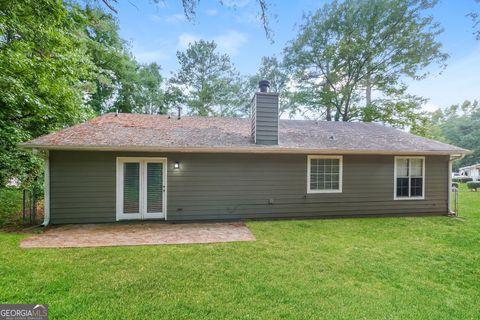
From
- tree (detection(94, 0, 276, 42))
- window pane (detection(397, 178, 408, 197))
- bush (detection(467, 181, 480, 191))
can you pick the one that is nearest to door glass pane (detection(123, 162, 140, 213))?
tree (detection(94, 0, 276, 42))

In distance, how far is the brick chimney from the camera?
6961mm

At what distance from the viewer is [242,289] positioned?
9.59ft

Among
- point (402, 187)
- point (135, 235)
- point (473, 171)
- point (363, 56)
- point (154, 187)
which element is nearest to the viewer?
point (135, 235)

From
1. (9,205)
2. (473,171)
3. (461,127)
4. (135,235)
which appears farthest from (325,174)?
(461,127)

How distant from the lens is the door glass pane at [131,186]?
20.4ft

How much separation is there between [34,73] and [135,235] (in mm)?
5213

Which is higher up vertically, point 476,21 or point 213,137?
point 476,21

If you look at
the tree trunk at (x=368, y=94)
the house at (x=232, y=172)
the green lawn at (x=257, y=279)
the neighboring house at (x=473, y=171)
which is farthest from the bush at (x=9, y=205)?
the neighboring house at (x=473, y=171)

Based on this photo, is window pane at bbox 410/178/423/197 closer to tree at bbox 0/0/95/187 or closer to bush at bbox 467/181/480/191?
tree at bbox 0/0/95/187

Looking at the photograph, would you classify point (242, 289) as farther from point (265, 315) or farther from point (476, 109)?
point (476, 109)

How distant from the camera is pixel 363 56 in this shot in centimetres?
1520

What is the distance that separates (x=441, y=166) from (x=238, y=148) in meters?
6.70

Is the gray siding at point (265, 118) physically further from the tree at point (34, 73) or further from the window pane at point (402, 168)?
the tree at point (34, 73)

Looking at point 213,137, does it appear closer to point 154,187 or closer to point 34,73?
point 154,187
